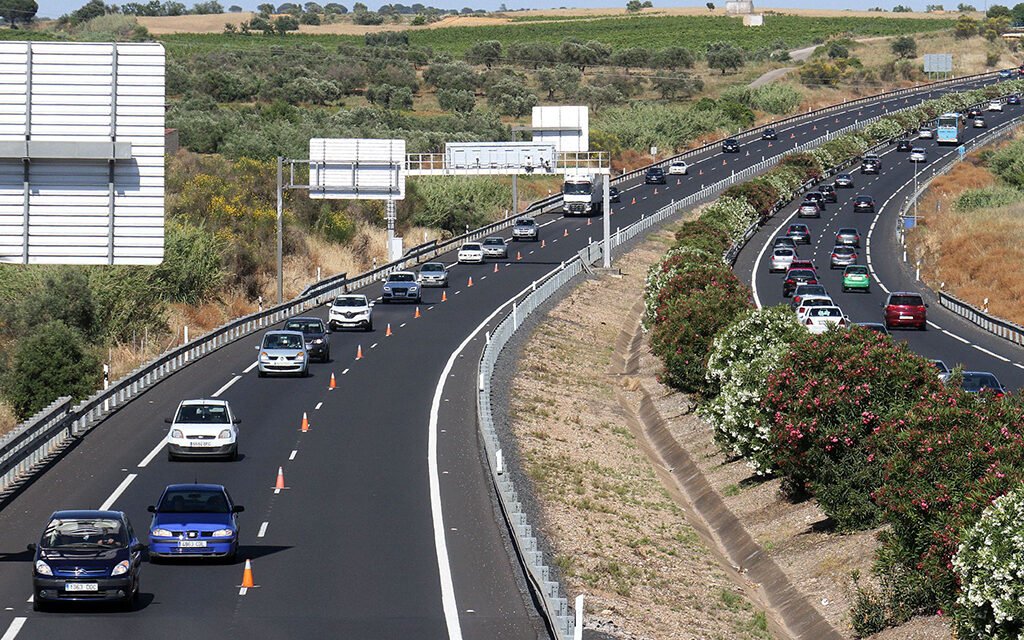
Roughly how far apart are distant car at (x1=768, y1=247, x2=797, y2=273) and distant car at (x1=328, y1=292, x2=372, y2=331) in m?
29.6

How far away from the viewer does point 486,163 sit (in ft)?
309

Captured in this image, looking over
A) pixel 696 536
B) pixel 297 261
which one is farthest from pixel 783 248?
pixel 696 536

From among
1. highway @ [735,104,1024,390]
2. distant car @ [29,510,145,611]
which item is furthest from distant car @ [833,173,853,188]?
distant car @ [29,510,145,611]

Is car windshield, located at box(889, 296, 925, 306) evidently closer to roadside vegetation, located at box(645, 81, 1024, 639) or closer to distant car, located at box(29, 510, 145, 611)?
roadside vegetation, located at box(645, 81, 1024, 639)

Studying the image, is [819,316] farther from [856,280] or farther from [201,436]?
[201,436]

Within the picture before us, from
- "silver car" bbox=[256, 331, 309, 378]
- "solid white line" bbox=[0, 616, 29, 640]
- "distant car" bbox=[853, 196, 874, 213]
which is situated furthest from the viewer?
"distant car" bbox=[853, 196, 874, 213]

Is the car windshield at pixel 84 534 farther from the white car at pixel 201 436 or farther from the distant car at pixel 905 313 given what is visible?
the distant car at pixel 905 313

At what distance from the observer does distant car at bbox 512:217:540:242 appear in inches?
4104

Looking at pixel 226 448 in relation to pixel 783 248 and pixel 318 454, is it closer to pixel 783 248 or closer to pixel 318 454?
pixel 318 454

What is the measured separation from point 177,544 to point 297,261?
225ft

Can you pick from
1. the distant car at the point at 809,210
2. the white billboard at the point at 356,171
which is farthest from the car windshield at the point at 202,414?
the distant car at the point at 809,210

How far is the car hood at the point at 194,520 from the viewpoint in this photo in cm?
2753

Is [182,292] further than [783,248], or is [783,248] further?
[783,248]

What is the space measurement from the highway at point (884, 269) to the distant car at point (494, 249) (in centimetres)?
1360
